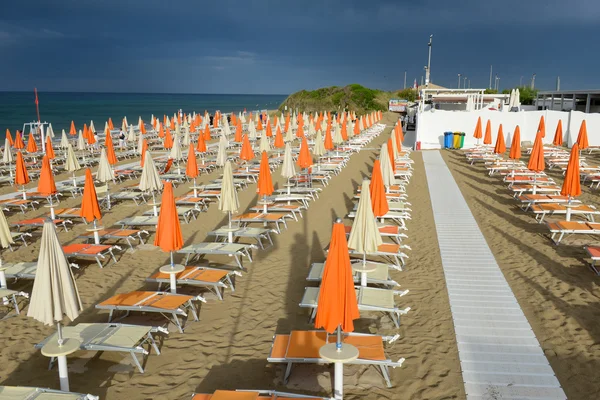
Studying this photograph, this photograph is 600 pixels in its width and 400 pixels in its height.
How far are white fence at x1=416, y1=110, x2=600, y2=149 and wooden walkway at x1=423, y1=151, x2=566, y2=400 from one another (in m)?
15.1

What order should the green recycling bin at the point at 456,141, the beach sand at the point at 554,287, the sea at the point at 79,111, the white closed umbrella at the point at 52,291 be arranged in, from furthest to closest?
1. the sea at the point at 79,111
2. the green recycling bin at the point at 456,141
3. the beach sand at the point at 554,287
4. the white closed umbrella at the point at 52,291

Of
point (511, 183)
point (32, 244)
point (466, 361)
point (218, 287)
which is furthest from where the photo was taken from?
point (511, 183)

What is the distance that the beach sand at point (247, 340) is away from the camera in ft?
16.6

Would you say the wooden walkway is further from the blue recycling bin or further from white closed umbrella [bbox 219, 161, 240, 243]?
the blue recycling bin

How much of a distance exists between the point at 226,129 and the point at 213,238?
1676cm

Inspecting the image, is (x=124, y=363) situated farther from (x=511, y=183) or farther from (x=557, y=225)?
(x=511, y=183)

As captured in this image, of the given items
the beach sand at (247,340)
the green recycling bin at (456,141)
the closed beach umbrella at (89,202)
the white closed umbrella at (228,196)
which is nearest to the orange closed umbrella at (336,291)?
the beach sand at (247,340)

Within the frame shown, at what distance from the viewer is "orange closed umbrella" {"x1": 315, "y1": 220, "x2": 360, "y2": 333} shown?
443 centimetres

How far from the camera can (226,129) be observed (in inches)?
1048

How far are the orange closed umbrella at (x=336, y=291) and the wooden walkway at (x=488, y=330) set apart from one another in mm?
1579

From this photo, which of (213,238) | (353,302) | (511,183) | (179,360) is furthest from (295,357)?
(511,183)

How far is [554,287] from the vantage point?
739 centimetres

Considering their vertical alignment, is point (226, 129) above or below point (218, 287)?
above

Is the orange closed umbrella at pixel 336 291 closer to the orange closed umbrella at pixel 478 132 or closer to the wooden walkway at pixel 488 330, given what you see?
the wooden walkway at pixel 488 330
